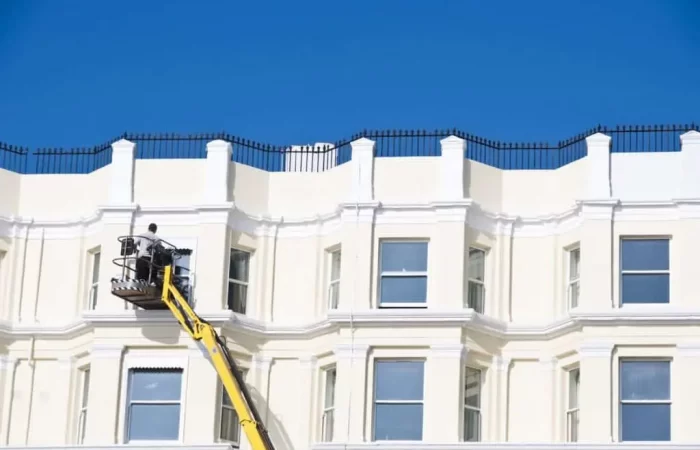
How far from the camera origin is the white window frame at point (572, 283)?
54625mm

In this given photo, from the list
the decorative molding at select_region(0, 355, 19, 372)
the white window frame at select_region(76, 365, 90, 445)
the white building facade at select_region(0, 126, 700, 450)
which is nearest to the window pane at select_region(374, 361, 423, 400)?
the white building facade at select_region(0, 126, 700, 450)

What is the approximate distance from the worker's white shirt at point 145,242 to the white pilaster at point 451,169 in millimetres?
7709

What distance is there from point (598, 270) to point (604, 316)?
4.55 feet

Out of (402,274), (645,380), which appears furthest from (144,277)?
(645,380)

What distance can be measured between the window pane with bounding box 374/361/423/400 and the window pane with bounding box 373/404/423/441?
0.95ft

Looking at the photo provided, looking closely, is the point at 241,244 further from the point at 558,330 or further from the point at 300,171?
→ the point at 558,330

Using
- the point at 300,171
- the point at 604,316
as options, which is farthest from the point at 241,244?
the point at 604,316

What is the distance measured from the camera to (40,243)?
189 ft

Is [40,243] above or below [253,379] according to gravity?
above

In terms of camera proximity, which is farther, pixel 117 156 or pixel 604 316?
pixel 117 156

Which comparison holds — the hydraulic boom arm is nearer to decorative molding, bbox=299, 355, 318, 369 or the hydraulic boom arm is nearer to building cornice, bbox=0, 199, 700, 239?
building cornice, bbox=0, 199, 700, 239

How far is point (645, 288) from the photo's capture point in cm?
5381

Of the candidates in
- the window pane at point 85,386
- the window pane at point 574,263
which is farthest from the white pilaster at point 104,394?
the window pane at point 574,263

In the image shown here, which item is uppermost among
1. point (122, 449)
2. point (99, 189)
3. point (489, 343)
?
point (99, 189)
